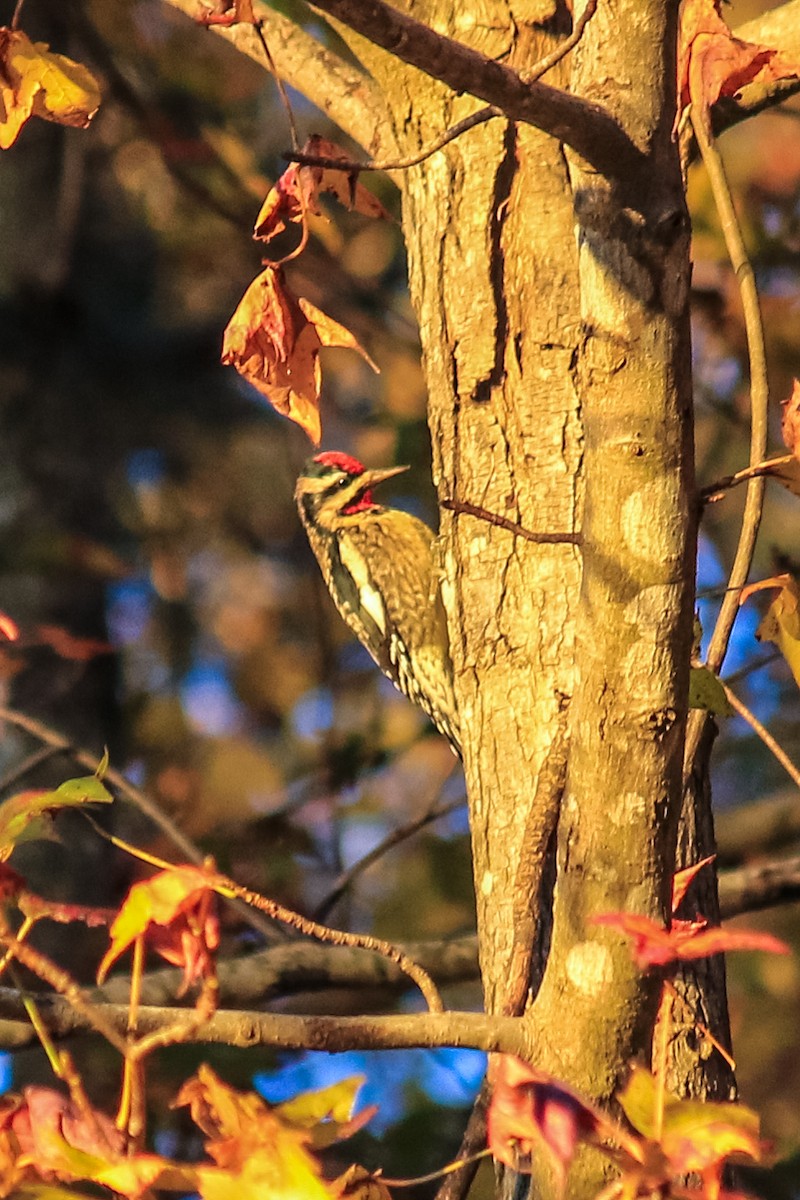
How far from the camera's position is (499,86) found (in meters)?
1.45

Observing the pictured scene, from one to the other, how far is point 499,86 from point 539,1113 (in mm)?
929

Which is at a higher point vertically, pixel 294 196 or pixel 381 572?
pixel 381 572

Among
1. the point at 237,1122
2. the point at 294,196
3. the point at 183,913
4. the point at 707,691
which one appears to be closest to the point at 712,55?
the point at 294,196

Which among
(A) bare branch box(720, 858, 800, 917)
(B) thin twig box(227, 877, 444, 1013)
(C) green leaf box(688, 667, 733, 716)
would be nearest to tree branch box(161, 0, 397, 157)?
(C) green leaf box(688, 667, 733, 716)

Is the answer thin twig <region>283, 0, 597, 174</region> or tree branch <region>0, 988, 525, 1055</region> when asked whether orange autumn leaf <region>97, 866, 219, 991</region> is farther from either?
thin twig <region>283, 0, 597, 174</region>

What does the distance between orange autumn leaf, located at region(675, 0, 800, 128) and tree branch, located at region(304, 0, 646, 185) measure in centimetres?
54

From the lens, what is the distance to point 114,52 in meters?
6.08

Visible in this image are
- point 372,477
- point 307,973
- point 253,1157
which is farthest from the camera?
point 372,477

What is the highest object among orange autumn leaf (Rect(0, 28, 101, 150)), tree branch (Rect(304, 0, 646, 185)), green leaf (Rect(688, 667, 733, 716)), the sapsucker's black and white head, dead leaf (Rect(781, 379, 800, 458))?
the sapsucker's black and white head

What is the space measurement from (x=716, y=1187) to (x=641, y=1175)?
12 centimetres

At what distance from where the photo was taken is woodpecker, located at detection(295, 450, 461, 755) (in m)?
3.79

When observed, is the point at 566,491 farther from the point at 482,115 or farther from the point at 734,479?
the point at 482,115

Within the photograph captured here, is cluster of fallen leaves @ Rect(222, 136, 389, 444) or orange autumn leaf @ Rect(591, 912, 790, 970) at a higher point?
cluster of fallen leaves @ Rect(222, 136, 389, 444)

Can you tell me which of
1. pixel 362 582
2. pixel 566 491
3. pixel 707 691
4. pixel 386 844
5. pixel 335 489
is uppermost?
pixel 335 489
